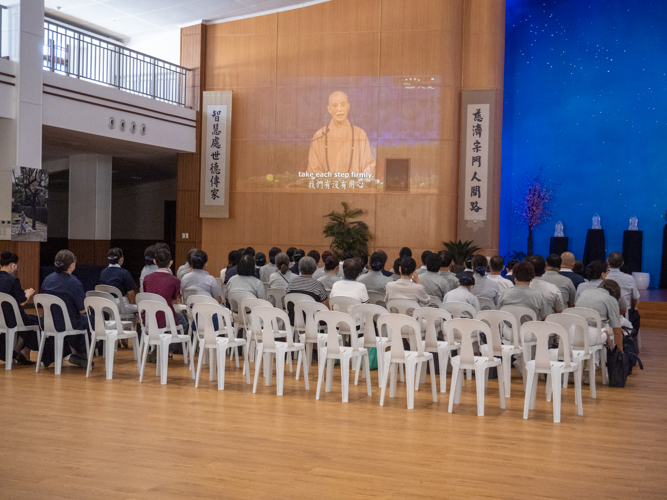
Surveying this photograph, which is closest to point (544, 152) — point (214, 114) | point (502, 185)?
point (502, 185)

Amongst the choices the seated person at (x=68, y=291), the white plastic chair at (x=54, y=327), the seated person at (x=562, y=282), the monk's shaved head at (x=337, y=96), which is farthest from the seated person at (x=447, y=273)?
the monk's shaved head at (x=337, y=96)

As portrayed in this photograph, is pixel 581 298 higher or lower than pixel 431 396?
higher

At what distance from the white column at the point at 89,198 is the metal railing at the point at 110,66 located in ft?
7.56

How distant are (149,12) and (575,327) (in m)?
11.8

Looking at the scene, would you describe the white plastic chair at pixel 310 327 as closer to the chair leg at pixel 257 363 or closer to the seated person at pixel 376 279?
the chair leg at pixel 257 363

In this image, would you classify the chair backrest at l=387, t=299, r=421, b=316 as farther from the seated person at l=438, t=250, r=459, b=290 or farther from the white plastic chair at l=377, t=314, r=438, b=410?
the seated person at l=438, t=250, r=459, b=290

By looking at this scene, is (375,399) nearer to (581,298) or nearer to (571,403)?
(571,403)

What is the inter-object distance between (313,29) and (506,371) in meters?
10.9

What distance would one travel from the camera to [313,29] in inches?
595

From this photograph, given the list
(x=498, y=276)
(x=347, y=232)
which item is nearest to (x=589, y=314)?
(x=498, y=276)

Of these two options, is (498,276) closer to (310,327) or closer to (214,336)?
(310,327)

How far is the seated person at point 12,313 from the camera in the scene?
7062 mm

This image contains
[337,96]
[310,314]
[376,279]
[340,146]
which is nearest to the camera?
[310,314]

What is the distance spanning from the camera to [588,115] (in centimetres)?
1623
